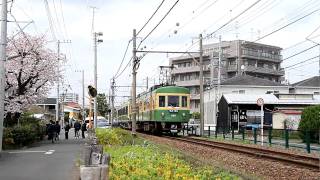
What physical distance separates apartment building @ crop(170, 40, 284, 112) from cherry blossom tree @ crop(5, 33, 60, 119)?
49.0 m

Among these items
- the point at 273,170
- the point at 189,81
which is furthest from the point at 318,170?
the point at 189,81

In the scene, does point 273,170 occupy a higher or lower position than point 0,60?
lower

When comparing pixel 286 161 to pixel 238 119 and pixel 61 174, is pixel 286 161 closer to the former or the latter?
pixel 61 174

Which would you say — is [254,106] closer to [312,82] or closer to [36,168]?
[312,82]

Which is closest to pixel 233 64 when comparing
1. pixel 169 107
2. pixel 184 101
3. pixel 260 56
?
pixel 260 56

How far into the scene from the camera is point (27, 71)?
28.2m

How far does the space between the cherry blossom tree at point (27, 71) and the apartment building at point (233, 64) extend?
4901 cm

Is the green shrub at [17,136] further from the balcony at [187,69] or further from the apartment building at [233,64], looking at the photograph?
the balcony at [187,69]

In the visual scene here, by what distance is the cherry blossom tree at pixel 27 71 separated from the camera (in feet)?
91.0

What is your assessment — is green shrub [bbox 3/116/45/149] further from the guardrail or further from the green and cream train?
the guardrail

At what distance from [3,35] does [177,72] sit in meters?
64.7

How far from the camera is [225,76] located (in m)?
82.7

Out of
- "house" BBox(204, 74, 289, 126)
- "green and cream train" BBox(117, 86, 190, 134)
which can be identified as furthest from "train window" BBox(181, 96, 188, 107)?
"house" BBox(204, 74, 289, 126)

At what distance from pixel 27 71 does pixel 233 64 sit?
190 feet
